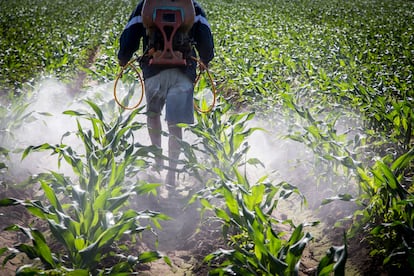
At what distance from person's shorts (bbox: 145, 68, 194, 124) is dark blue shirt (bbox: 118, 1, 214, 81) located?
55mm

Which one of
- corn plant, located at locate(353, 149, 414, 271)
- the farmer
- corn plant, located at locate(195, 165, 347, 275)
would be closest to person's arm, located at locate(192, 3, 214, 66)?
the farmer

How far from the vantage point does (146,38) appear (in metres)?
4.45

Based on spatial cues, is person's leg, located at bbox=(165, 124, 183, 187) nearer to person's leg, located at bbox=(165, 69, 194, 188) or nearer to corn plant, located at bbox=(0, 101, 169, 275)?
person's leg, located at bbox=(165, 69, 194, 188)

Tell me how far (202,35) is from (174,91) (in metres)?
0.54

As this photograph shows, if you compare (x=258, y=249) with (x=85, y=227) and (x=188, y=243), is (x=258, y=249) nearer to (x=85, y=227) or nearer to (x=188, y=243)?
(x=85, y=227)

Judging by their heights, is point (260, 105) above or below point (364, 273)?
above

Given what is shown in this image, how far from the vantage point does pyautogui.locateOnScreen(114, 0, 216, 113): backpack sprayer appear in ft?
13.2

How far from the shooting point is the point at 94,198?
127 inches

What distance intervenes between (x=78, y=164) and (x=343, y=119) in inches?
135

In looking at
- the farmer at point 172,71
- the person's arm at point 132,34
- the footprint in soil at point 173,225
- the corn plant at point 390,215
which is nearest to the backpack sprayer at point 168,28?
the farmer at point 172,71

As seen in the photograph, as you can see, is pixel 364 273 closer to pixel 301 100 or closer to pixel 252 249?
pixel 252 249

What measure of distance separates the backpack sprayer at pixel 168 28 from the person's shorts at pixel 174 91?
0.22 m

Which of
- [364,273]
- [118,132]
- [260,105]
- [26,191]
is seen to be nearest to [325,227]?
[364,273]

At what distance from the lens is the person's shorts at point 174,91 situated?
4.41 m
